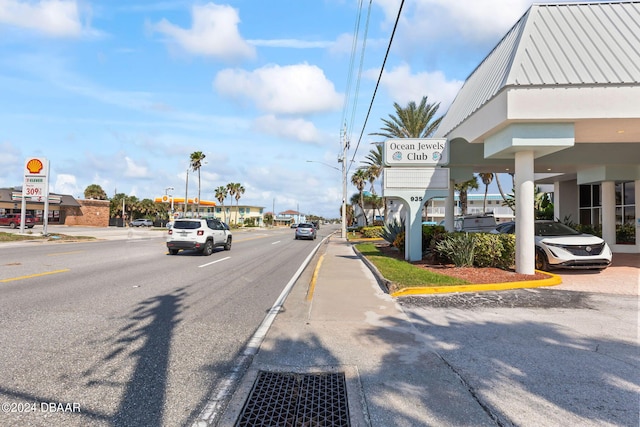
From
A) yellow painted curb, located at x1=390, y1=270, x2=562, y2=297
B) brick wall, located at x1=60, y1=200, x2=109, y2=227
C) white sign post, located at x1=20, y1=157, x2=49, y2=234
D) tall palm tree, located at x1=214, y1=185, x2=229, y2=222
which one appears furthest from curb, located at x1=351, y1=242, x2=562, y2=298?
tall palm tree, located at x1=214, y1=185, x2=229, y2=222

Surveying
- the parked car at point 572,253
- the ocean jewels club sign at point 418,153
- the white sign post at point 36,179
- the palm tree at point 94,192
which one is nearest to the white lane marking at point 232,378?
the parked car at point 572,253

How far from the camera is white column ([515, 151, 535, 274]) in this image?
10.5 metres

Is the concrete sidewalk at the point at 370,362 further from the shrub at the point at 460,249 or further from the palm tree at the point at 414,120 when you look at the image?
the palm tree at the point at 414,120

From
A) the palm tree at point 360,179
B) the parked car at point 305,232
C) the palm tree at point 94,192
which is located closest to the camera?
the parked car at point 305,232

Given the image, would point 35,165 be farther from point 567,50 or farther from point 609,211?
point 609,211

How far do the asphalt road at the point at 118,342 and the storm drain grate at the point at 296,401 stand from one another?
484 mm

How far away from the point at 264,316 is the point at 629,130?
11.4 metres

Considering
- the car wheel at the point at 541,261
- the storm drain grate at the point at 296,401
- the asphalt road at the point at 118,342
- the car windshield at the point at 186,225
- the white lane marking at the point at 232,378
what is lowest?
the storm drain grate at the point at 296,401

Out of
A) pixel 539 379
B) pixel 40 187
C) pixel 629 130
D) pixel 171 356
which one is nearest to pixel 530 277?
pixel 629 130

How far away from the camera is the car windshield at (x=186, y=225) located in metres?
17.9

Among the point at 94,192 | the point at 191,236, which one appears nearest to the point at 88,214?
the point at 94,192

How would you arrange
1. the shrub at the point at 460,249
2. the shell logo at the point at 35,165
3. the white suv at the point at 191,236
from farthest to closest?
the shell logo at the point at 35,165 → the white suv at the point at 191,236 → the shrub at the point at 460,249

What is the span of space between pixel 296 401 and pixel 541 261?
1056 centimetres

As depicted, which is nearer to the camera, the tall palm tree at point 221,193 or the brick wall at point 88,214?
the brick wall at point 88,214
